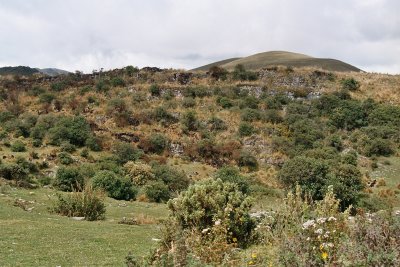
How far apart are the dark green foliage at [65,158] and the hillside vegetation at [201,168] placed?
0.15 metres

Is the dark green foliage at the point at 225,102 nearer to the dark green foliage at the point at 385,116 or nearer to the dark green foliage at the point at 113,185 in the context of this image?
the dark green foliage at the point at 385,116

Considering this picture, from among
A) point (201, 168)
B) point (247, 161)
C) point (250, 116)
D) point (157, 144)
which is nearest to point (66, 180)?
point (201, 168)

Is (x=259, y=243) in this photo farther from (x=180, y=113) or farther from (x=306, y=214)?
(x=180, y=113)

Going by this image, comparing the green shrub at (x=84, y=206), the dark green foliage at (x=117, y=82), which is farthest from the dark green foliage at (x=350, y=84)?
the green shrub at (x=84, y=206)

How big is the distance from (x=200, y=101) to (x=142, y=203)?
23.7 meters

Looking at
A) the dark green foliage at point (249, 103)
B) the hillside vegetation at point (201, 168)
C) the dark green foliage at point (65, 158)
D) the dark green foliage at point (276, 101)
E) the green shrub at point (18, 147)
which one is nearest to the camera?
the hillside vegetation at point (201, 168)

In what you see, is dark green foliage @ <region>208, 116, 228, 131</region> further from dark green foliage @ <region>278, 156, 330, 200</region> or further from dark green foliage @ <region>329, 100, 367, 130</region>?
dark green foliage @ <region>278, 156, 330, 200</region>

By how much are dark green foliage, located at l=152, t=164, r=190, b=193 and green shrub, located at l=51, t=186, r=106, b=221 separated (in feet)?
36.0

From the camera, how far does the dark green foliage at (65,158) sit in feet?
97.9

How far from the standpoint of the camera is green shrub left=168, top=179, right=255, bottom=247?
33.0ft

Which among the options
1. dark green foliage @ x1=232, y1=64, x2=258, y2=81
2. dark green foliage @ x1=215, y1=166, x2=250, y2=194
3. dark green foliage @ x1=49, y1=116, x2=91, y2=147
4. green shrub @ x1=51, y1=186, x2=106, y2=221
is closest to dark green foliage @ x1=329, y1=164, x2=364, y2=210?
dark green foliage @ x1=215, y1=166, x2=250, y2=194

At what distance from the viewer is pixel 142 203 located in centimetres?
2198

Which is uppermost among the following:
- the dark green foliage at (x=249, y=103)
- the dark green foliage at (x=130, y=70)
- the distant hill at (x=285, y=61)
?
the distant hill at (x=285, y=61)

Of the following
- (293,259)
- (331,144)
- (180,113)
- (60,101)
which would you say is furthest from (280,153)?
(293,259)
